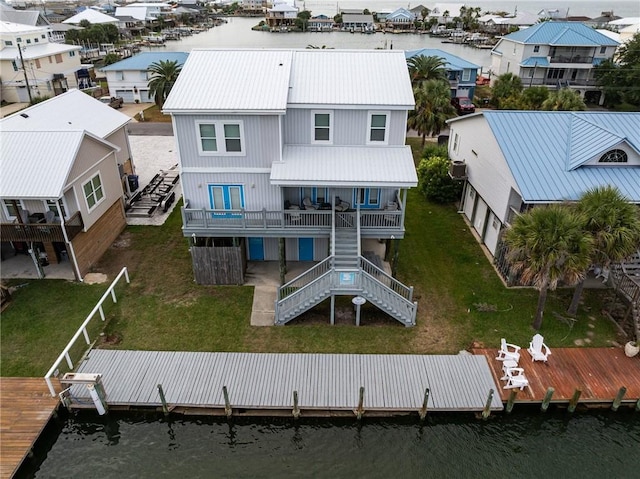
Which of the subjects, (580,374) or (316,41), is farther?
(316,41)

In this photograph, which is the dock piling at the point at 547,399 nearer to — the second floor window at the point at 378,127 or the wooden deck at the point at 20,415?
the second floor window at the point at 378,127

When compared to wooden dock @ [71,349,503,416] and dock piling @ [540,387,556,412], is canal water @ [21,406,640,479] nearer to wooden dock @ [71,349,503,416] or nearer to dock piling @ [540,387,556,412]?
dock piling @ [540,387,556,412]

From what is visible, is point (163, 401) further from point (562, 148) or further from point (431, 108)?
point (431, 108)

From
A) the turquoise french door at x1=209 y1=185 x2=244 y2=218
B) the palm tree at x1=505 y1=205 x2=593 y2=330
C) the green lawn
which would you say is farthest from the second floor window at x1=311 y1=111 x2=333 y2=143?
the palm tree at x1=505 y1=205 x2=593 y2=330

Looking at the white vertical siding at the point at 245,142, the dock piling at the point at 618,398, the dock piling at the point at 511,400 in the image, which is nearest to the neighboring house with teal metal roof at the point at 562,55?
the white vertical siding at the point at 245,142

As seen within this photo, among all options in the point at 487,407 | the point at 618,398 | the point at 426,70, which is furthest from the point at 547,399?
the point at 426,70

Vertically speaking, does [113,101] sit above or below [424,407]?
above
